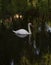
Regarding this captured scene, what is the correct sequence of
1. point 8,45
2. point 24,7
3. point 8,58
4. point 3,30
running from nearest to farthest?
1. point 24,7
2. point 8,58
3. point 8,45
4. point 3,30

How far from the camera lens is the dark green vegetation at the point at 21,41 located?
5.59 feet

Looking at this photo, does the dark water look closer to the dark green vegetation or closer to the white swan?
the dark green vegetation

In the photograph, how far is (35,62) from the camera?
6.83 feet

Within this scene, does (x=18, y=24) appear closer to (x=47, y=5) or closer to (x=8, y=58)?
(x=8, y=58)

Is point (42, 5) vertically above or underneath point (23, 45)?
above

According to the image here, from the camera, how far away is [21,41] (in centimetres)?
261

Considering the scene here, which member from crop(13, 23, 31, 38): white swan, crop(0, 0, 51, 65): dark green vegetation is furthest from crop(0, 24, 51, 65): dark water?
crop(13, 23, 31, 38): white swan

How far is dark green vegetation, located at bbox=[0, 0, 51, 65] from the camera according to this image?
171 centimetres

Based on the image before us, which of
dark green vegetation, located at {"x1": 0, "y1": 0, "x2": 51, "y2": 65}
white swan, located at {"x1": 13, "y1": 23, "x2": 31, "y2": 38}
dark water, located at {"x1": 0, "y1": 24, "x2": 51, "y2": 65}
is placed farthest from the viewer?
white swan, located at {"x1": 13, "y1": 23, "x2": 31, "y2": 38}

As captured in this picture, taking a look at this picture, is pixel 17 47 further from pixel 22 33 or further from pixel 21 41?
pixel 22 33

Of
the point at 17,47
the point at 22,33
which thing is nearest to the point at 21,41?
the point at 17,47

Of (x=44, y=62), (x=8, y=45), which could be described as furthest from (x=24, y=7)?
(x=8, y=45)

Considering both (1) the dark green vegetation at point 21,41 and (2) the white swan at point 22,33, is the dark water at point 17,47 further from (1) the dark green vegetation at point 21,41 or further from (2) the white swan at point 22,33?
(2) the white swan at point 22,33

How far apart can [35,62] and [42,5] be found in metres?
0.57
